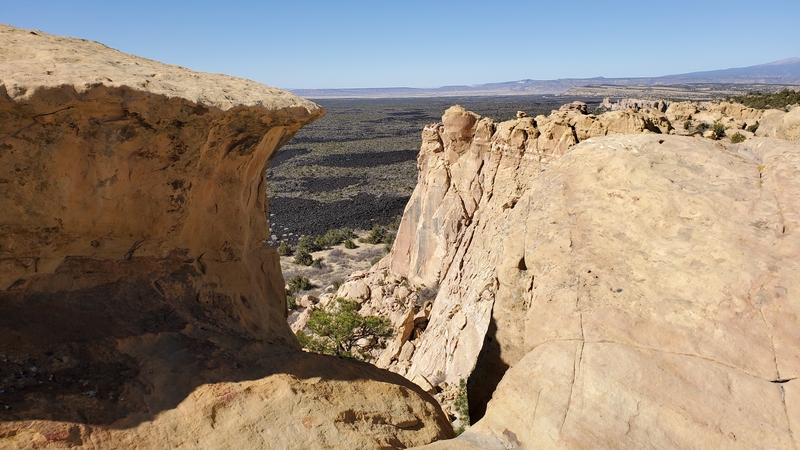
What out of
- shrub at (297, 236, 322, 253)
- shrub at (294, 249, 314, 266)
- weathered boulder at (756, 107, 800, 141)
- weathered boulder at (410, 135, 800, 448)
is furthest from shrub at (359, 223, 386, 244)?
weathered boulder at (410, 135, 800, 448)

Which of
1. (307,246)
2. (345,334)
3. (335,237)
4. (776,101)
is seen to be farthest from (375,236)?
(776,101)

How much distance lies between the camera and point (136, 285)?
7605mm

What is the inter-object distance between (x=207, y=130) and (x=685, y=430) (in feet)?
24.1

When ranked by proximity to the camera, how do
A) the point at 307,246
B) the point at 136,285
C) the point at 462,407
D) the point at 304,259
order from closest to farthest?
the point at 136,285 < the point at 462,407 < the point at 304,259 < the point at 307,246

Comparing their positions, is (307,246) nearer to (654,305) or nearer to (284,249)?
(284,249)

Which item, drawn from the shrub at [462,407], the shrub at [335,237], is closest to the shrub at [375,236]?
the shrub at [335,237]

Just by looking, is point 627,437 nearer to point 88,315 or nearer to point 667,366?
point 667,366

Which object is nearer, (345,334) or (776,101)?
(345,334)

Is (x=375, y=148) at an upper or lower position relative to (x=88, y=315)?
lower

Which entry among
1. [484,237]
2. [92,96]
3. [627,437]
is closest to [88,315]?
[92,96]

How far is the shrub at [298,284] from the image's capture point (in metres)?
27.6

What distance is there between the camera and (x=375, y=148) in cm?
8588

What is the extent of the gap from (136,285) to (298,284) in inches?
806

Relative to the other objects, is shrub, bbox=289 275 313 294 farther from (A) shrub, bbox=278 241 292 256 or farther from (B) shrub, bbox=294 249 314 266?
(A) shrub, bbox=278 241 292 256
